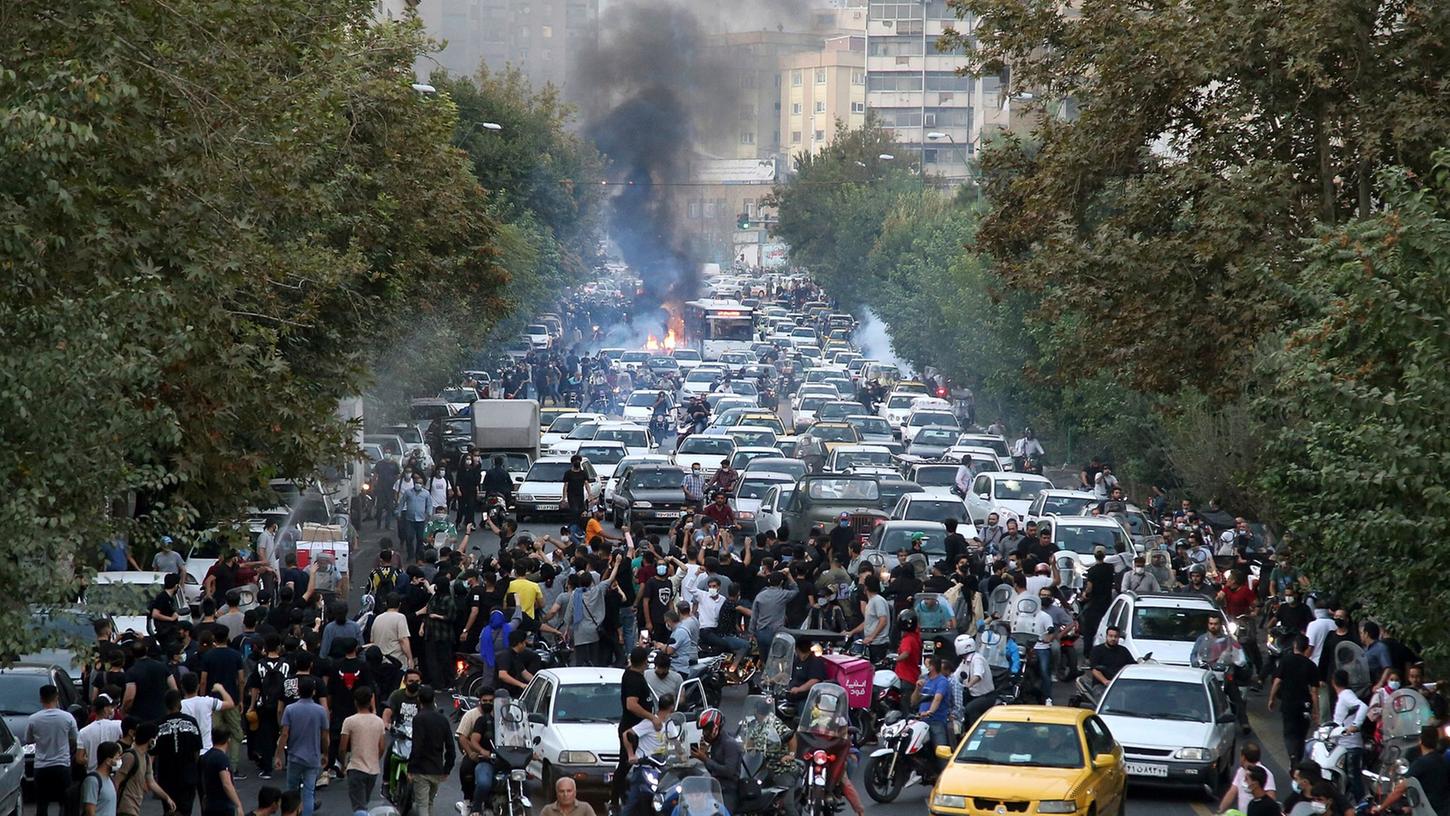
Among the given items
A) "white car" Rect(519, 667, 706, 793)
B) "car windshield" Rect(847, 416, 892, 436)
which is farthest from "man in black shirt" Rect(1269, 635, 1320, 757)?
"car windshield" Rect(847, 416, 892, 436)

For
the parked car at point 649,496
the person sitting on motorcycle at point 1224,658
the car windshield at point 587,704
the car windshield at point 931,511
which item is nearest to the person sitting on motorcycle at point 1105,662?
the person sitting on motorcycle at point 1224,658

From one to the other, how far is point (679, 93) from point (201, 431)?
97344 millimetres

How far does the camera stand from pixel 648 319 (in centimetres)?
10294

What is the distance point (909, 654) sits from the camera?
752 inches

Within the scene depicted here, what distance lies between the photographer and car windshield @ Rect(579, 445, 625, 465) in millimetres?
41938

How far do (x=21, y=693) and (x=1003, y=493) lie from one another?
21.0 meters

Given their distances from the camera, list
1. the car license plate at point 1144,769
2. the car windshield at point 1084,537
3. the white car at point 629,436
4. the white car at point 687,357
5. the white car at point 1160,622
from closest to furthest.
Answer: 1. the car license plate at point 1144,769
2. the white car at point 1160,622
3. the car windshield at point 1084,537
4. the white car at point 629,436
5. the white car at point 687,357

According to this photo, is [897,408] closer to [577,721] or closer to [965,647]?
[965,647]

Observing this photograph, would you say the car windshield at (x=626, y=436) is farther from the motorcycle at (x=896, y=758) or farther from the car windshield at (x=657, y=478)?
the motorcycle at (x=896, y=758)

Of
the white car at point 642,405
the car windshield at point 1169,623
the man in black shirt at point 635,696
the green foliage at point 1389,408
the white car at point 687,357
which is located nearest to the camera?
the green foliage at point 1389,408

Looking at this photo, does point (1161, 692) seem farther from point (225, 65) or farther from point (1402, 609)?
point (225, 65)

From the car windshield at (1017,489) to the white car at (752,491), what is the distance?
3.60 meters

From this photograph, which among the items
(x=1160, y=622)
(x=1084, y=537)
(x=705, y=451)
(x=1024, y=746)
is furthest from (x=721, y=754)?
(x=705, y=451)

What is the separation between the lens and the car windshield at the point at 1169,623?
2233cm
